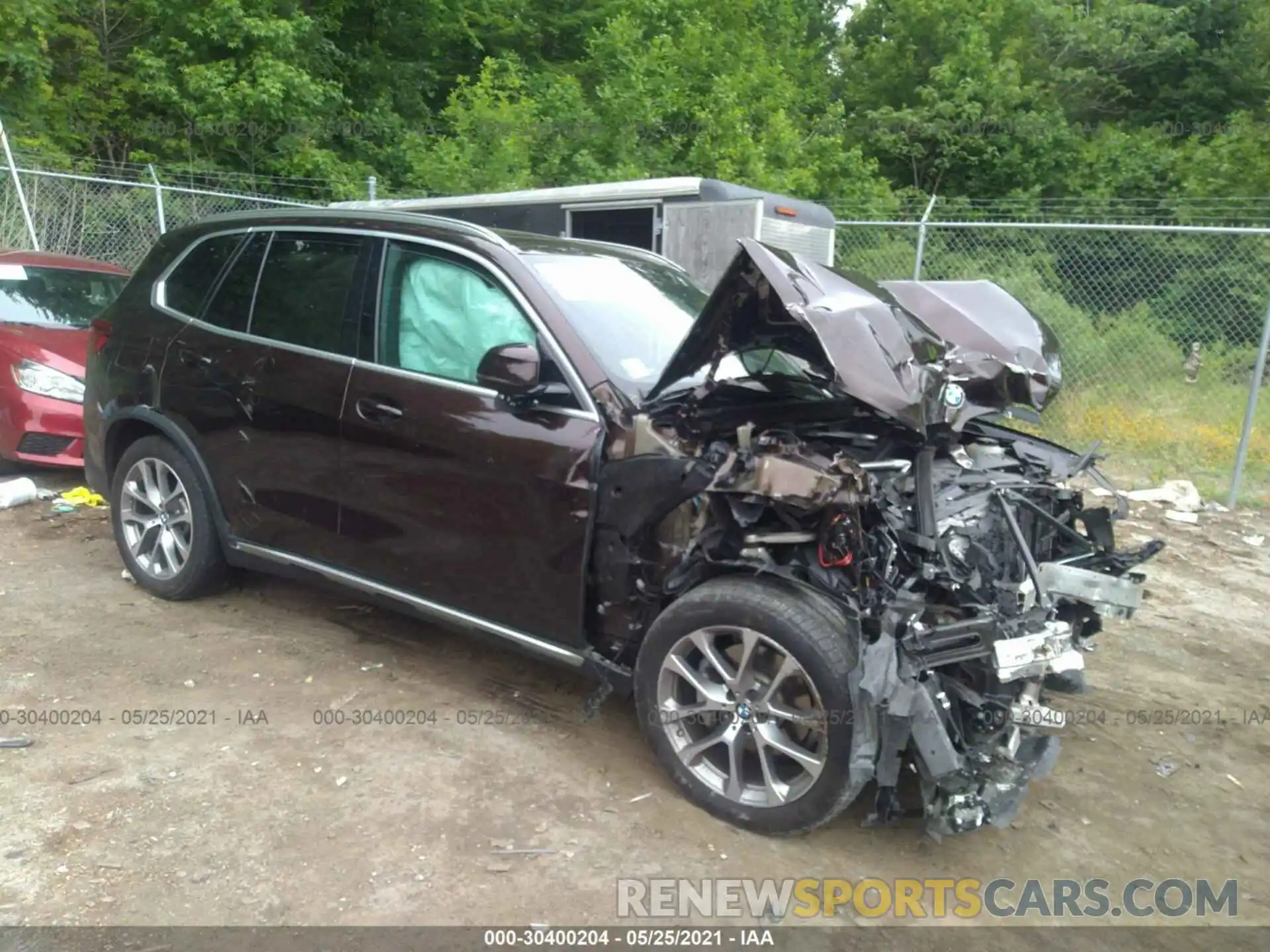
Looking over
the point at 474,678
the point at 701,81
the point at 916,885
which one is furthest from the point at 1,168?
the point at 916,885

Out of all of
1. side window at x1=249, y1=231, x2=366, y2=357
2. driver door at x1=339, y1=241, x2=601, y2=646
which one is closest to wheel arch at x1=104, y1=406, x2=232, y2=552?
side window at x1=249, y1=231, x2=366, y2=357

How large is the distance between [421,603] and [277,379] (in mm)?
1173

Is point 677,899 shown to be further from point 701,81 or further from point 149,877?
point 701,81

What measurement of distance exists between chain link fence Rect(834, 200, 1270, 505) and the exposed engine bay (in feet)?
16.5

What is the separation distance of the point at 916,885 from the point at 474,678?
1.99m

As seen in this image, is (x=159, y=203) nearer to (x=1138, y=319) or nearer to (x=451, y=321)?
(x=451, y=321)

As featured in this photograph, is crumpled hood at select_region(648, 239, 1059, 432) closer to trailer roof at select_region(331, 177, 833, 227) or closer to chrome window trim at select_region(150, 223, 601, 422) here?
chrome window trim at select_region(150, 223, 601, 422)

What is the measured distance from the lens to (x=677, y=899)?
2.87m

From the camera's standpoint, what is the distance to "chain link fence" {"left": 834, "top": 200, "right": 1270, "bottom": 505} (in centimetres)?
862

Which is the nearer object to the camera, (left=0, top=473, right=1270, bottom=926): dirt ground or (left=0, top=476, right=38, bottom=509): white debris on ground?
(left=0, top=473, right=1270, bottom=926): dirt ground

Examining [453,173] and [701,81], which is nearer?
[453,173]

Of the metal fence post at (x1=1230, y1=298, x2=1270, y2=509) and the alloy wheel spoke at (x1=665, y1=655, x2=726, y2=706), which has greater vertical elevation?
the metal fence post at (x1=1230, y1=298, x2=1270, y2=509)

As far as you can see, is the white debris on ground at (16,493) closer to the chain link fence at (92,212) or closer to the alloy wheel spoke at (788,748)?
the alloy wheel spoke at (788,748)

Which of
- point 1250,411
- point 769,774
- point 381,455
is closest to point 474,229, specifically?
point 381,455
